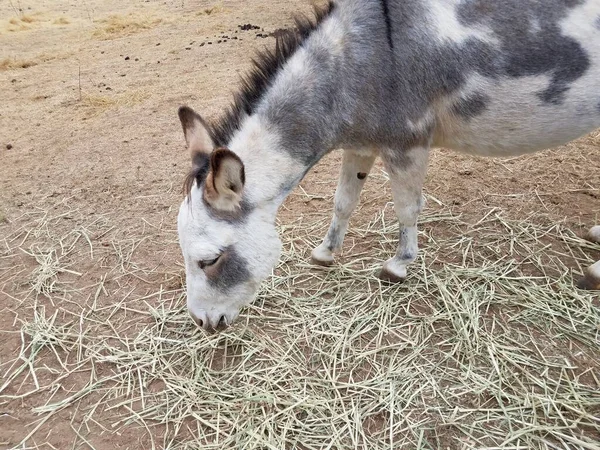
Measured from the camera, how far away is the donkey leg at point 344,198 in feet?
9.55

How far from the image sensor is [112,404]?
7.97 feet

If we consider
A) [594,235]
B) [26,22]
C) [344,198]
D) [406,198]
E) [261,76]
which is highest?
[261,76]

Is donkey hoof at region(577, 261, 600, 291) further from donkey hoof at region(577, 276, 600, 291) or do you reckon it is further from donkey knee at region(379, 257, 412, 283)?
donkey knee at region(379, 257, 412, 283)

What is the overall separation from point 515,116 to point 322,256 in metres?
1.45

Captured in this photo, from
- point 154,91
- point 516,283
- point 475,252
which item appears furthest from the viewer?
point 154,91

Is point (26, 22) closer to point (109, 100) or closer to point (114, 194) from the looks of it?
point (109, 100)

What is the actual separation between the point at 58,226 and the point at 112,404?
1.88m

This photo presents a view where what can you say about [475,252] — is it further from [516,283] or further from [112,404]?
[112,404]

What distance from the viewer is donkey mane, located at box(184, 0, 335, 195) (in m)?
2.30

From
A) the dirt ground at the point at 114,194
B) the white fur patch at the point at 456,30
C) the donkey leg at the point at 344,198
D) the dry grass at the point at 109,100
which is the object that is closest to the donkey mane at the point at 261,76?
the white fur patch at the point at 456,30

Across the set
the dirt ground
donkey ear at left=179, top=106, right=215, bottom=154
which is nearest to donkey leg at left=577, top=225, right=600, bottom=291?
the dirt ground

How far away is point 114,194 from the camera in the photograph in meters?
4.07

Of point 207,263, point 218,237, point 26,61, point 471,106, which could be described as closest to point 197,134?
point 218,237

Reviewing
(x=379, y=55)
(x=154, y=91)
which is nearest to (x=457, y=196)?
(x=379, y=55)
